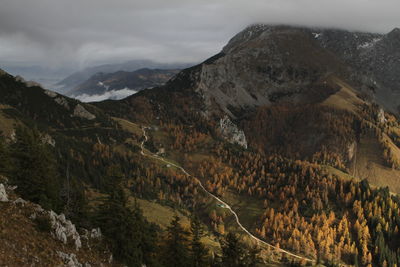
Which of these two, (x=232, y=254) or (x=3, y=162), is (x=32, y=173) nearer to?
(x=3, y=162)

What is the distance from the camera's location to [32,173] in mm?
57531

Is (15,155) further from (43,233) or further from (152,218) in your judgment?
(152,218)

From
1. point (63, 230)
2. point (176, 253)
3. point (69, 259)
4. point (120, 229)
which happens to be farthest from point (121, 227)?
point (176, 253)

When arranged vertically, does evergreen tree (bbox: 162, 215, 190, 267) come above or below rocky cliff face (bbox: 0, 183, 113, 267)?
below

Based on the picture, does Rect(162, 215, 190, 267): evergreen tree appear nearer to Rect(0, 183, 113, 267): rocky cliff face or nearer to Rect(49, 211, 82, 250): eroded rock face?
Rect(0, 183, 113, 267): rocky cliff face

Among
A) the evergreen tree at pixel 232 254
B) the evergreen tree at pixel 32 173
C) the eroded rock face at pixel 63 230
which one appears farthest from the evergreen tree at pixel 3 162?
the evergreen tree at pixel 232 254

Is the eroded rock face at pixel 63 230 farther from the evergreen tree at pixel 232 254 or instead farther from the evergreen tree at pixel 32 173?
the evergreen tree at pixel 232 254

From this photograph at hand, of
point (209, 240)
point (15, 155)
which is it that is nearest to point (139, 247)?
point (15, 155)

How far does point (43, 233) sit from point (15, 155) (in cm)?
2096

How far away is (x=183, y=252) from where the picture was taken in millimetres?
65938

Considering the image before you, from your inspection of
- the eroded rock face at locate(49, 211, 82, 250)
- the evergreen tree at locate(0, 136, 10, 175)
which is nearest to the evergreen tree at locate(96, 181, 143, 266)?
the eroded rock face at locate(49, 211, 82, 250)

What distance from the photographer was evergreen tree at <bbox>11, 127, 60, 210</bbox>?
55981 mm

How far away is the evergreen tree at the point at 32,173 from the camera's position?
5598 cm

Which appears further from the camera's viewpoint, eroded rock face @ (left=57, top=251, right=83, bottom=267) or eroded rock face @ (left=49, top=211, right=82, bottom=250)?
eroded rock face @ (left=49, top=211, right=82, bottom=250)
